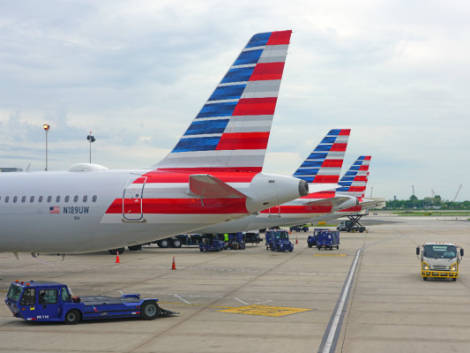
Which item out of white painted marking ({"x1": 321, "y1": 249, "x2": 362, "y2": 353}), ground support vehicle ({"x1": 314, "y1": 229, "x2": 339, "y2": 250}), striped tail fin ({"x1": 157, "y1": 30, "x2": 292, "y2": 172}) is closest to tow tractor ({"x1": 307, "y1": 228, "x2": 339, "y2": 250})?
ground support vehicle ({"x1": 314, "y1": 229, "x2": 339, "y2": 250})

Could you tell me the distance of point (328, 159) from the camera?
207 ft

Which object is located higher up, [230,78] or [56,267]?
[230,78]

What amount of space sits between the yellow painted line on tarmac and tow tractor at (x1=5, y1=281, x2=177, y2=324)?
3888 millimetres

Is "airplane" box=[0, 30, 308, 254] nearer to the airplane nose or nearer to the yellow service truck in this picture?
the airplane nose

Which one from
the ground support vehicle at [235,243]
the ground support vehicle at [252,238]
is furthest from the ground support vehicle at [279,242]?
the ground support vehicle at [252,238]

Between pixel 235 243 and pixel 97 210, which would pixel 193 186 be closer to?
pixel 97 210

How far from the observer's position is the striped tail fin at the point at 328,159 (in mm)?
62844

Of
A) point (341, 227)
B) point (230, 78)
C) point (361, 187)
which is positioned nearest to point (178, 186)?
point (230, 78)

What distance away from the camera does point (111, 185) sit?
2666cm

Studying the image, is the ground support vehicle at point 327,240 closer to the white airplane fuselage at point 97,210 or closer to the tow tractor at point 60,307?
the white airplane fuselage at point 97,210

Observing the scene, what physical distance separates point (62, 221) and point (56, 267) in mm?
17565

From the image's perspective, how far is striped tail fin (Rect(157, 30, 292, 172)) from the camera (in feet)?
84.9

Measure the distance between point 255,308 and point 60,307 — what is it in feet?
27.0

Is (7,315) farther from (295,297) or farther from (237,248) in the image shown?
(237,248)
